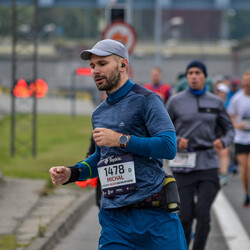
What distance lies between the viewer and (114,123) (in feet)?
13.1

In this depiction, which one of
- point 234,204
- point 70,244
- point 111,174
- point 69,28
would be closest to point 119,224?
point 111,174

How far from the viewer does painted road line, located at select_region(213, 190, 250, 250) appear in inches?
296

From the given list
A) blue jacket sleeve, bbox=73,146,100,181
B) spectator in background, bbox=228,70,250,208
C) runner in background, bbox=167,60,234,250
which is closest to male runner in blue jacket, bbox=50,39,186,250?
blue jacket sleeve, bbox=73,146,100,181

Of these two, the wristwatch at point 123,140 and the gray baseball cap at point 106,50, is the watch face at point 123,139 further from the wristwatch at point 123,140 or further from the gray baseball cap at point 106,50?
the gray baseball cap at point 106,50

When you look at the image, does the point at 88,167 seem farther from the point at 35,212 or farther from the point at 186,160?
the point at 35,212

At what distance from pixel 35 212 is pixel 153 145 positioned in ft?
18.0

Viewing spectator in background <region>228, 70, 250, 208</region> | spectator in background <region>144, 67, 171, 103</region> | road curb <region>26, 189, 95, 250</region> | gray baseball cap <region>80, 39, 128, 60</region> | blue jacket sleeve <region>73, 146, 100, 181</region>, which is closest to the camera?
gray baseball cap <region>80, 39, 128, 60</region>

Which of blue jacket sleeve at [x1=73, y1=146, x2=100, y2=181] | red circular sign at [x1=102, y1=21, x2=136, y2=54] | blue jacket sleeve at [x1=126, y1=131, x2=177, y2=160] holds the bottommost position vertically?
blue jacket sleeve at [x1=73, y1=146, x2=100, y2=181]

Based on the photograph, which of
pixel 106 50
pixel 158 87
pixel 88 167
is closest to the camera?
pixel 106 50

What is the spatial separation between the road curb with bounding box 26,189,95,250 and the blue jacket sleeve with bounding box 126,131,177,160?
3044 millimetres

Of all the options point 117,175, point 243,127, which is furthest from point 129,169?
point 243,127

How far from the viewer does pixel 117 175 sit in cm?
401

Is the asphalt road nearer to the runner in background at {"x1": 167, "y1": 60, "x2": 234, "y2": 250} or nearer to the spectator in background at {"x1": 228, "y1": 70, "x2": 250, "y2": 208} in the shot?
the spectator in background at {"x1": 228, "y1": 70, "x2": 250, "y2": 208}

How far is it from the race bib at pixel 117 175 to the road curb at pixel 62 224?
2648mm
